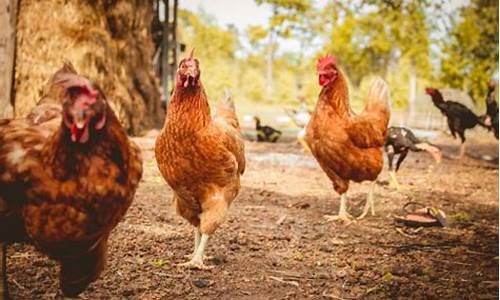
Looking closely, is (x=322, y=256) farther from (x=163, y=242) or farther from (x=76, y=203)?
(x=76, y=203)

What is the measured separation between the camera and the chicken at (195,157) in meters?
2.88

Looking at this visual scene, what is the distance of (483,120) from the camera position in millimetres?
8586

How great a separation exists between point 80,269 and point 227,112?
200 centimetres

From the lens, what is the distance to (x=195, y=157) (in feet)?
9.45

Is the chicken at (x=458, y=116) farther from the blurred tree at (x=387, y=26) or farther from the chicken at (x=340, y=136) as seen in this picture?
the chicken at (x=340, y=136)

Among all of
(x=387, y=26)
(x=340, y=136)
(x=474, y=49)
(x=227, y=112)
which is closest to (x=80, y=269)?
(x=227, y=112)

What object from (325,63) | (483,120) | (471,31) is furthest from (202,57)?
(325,63)

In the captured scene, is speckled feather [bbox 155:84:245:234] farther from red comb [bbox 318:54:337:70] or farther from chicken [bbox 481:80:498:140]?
chicken [bbox 481:80:498:140]

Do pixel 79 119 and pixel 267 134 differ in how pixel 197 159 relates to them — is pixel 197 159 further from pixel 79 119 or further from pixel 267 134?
pixel 267 134

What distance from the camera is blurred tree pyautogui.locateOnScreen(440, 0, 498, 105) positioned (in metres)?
10.8

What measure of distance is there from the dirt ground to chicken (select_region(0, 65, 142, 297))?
2.28 feet

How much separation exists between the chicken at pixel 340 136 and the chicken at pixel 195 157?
1.31 meters

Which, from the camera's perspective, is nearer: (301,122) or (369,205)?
(369,205)

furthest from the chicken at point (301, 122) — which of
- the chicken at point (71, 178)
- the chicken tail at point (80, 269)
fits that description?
the chicken at point (71, 178)
